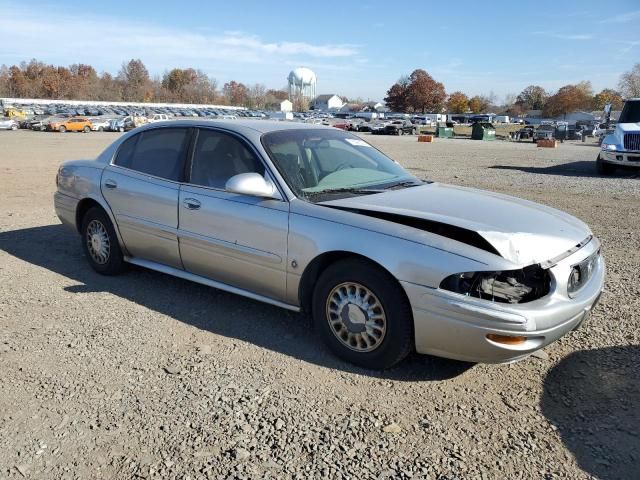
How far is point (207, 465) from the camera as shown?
2596 mm

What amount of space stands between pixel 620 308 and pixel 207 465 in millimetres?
3705

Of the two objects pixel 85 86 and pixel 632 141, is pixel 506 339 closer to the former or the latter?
pixel 632 141

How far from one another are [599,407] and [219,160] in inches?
125

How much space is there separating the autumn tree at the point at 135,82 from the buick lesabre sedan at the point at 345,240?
5046 inches

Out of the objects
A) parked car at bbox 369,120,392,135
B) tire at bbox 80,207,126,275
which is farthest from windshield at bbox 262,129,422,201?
parked car at bbox 369,120,392,135

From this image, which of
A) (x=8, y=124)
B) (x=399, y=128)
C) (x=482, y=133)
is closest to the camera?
(x=8, y=124)

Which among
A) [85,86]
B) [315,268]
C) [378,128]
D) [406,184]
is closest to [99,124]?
[378,128]

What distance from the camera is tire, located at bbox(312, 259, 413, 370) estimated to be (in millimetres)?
3289

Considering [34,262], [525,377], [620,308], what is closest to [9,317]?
[34,262]

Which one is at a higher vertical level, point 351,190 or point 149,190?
point 351,190

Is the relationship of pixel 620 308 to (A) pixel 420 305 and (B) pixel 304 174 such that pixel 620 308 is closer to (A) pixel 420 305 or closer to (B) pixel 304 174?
(A) pixel 420 305

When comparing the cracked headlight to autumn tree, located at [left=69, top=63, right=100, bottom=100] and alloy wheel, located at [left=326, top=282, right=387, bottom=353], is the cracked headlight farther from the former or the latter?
autumn tree, located at [left=69, top=63, right=100, bottom=100]

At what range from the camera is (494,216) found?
3.54 m

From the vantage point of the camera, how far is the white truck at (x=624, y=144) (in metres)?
14.8
